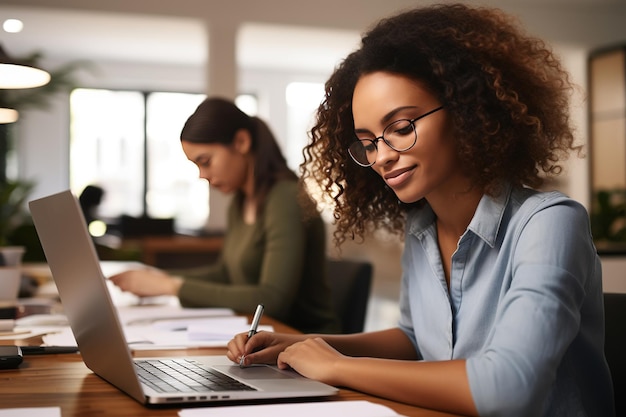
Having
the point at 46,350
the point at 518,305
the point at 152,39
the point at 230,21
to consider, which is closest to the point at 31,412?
the point at 46,350

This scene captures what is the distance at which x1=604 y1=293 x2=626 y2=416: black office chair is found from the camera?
1228 millimetres

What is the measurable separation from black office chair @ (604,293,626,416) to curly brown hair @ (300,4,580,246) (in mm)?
232

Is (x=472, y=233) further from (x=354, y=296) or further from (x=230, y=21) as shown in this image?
(x=230, y=21)

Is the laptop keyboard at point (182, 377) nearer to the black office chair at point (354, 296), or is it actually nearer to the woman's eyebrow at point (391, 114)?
the woman's eyebrow at point (391, 114)

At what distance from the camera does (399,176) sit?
4.04 ft

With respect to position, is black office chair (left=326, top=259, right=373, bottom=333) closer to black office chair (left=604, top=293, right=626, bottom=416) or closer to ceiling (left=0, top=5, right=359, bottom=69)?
black office chair (left=604, top=293, right=626, bottom=416)

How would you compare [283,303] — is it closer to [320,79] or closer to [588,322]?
[588,322]

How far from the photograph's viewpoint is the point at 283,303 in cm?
212

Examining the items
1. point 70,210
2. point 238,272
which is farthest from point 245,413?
point 238,272

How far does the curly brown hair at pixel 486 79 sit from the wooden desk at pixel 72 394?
1.43 feet

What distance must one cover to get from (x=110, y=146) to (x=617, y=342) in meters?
10.4

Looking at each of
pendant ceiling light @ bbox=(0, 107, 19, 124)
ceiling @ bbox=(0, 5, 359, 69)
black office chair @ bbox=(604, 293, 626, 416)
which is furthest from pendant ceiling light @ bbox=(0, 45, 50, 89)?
ceiling @ bbox=(0, 5, 359, 69)

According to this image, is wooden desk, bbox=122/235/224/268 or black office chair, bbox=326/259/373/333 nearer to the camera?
black office chair, bbox=326/259/373/333

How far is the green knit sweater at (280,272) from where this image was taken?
6.94 ft
